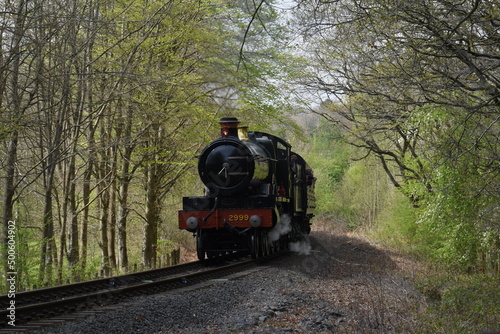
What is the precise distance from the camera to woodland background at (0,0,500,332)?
8602mm

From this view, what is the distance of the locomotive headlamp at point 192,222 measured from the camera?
1292cm

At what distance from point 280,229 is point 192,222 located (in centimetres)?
311

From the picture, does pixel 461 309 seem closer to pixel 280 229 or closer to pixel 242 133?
pixel 280 229

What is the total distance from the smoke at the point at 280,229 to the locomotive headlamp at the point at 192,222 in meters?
2.49

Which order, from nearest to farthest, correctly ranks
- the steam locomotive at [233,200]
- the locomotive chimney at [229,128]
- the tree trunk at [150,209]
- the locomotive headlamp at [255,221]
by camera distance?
the locomotive headlamp at [255,221] → the steam locomotive at [233,200] → the locomotive chimney at [229,128] → the tree trunk at [150,209]

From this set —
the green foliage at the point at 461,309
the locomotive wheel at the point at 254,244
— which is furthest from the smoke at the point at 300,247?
the green foliage at the point at 461,309

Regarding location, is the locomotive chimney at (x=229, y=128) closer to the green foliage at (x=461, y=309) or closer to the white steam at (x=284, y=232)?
the white steam at (x=284, y=232)

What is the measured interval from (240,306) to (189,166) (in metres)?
10.1

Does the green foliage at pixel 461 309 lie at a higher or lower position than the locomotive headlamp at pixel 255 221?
lower

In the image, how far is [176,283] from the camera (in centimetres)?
955

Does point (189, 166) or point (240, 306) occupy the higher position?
point (189, 166)

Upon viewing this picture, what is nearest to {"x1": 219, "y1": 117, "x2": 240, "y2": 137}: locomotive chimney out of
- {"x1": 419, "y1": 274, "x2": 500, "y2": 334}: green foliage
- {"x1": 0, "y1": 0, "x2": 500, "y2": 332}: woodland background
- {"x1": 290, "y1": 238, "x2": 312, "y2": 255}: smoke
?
{"x1": 0, "y1": 0, "x2": 500, "y2": 332}: woodland background

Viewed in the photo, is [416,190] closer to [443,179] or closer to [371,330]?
[443,179]

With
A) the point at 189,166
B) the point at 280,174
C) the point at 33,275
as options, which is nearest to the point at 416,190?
the point at 280,174
